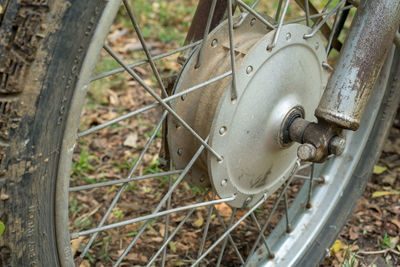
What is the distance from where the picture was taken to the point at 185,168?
47.9 inches

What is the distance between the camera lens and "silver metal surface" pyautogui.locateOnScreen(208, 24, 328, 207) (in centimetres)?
117

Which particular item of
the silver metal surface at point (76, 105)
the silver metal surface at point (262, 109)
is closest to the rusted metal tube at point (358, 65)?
the silver metal surface at point (262, 109)

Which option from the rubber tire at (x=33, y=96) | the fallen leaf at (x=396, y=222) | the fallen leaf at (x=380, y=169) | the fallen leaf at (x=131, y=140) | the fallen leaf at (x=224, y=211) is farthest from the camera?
the fallen leaf at (x=131, y=140)

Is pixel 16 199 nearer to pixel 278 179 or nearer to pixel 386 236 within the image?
pixel 278 179

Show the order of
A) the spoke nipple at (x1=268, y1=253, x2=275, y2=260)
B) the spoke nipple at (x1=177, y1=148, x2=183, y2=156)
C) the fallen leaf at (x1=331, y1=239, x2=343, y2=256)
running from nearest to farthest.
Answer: the spoke nipple at (x1=177, y1=148, x2=183, y2=156) → the spoke nipple at (x1=268, y1=253, x2=275, y2=260) → the fallen leaf at (x1=331, y1=239, x2=343, y2=256)

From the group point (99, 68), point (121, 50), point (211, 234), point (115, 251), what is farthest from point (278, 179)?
point (121, 50)

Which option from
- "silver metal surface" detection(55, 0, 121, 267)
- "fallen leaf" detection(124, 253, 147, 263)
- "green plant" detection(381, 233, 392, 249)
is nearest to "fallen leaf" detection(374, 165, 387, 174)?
"green plant" detection(381, 233, 392, 249)

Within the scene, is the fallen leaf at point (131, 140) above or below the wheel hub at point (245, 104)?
below

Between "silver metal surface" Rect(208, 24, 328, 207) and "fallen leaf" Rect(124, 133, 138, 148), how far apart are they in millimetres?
1135

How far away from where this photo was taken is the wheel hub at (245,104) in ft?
3.84

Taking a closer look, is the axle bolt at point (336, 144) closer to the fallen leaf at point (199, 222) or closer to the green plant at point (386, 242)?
the green plant at point (386, 242)

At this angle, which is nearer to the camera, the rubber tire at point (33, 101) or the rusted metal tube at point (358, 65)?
the rubber tire at point (33, 101)

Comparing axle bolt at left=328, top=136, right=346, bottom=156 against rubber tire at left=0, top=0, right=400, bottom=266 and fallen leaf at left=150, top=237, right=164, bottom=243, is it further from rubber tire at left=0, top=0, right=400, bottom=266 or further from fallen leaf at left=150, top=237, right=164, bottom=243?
fallen leaf at left=150, top=237, right=164, bottom=243

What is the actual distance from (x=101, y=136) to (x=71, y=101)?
5.61 ft
